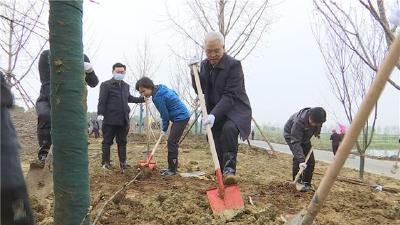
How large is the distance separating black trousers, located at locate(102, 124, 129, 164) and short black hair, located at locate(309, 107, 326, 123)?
8.55 feet

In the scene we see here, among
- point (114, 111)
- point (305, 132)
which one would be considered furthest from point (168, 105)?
point (305, 132)

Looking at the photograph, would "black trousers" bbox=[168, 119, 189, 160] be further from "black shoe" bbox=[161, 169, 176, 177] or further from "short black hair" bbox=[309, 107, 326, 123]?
"short black hair" bbox=[309, 107, 326, 123]

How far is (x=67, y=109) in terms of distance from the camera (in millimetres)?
1891

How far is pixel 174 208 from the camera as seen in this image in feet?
11.7

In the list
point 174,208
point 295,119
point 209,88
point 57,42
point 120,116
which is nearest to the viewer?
point 57,42

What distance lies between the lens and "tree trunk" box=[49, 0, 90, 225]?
6.15 feet

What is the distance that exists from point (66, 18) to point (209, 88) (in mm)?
2667

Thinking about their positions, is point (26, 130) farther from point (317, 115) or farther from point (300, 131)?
point (317, 115)

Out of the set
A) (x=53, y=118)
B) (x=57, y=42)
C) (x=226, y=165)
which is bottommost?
(x=226, y=165)

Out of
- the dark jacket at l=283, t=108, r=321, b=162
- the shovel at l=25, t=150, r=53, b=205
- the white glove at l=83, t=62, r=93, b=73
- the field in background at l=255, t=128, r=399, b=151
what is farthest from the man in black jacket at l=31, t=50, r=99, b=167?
the field in background at l=255, t=128, r=399, b=151

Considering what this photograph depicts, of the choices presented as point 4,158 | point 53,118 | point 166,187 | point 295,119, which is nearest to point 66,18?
point 53,118

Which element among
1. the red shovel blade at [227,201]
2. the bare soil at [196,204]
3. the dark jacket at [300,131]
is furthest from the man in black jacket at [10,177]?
the dark jacket at [300,131]

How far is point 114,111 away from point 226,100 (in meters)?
2.48

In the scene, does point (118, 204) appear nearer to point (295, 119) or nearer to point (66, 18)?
point (66, 18)
